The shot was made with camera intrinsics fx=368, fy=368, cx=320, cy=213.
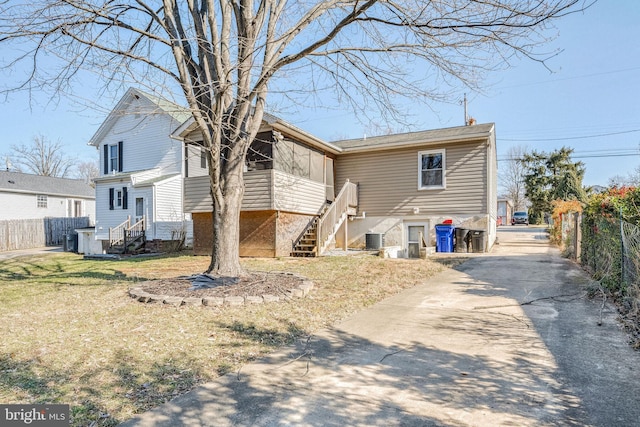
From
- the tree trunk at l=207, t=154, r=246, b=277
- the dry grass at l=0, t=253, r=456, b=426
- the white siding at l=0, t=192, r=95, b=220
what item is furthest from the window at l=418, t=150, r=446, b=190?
the white siding at l=0, t=192, r=95, b=220

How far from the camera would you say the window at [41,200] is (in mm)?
26984

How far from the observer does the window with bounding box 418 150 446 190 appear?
14.7 m

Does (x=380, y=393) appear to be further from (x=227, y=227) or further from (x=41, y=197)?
(x=41, y=197)

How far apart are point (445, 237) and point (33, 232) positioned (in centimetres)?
2551

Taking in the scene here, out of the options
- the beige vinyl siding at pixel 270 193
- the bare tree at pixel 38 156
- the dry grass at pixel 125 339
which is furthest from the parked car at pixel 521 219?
the bare tree at pixel 38 156

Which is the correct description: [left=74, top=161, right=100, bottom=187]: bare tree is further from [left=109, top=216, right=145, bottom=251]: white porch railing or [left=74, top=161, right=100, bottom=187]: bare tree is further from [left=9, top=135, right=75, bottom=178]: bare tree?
[left=109, top=216, right=145, bottom=251]: white porch railing

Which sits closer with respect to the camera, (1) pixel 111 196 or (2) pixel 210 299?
(2) pixel 210 299

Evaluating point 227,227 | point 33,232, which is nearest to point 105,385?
point 227,227

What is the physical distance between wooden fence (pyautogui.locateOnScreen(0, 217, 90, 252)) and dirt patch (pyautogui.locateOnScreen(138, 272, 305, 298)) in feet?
62.5

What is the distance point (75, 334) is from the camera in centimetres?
434

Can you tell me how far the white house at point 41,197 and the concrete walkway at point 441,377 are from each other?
29.6 meters

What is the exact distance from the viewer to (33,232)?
24000mm

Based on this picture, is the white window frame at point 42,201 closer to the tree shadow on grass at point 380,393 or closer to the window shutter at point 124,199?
the window shutter at point 124,199

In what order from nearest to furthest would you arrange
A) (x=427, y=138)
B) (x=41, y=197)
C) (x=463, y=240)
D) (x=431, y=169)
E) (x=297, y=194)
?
1. (x=297, y=194)
2. (x=463, y=240)
3. (x=427, y=138)
4. (x=431, y=169)
5. (x=41, y=197)
